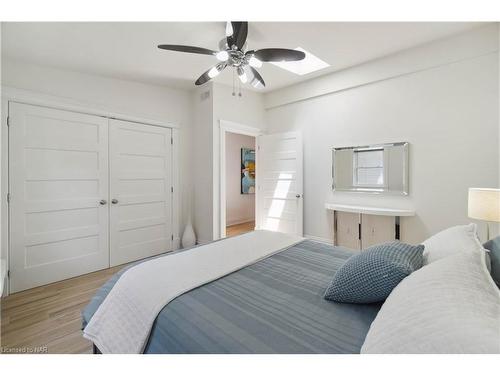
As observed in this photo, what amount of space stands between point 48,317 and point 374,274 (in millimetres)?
2631

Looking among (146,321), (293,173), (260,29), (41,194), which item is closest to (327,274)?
(146,321)

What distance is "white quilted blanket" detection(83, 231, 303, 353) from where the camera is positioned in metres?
1.06

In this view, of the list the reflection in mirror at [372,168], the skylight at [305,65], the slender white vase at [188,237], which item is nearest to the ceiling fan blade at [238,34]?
the skylight at [305,65]

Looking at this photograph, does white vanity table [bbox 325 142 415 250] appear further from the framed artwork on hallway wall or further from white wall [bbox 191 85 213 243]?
the framed artwork on hallway wall

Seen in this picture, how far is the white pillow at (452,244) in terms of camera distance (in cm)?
110

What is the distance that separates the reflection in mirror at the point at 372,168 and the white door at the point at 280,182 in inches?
24.3

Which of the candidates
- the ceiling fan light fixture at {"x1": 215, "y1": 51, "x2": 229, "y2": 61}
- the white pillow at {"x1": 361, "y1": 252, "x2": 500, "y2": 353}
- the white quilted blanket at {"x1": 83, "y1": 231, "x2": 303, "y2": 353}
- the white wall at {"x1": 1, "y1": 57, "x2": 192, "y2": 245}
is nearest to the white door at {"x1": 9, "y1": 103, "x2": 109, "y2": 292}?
the white wall at {"x1": 1, "y1": 57, "x2": 192, "y2": 245}

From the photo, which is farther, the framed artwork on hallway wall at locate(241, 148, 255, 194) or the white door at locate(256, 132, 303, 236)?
the framed artwork on hallway wall at locate(241, 148, 255, 194)

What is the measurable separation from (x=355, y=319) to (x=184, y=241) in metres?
3.24

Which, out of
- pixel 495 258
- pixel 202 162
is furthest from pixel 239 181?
pixel 495 258

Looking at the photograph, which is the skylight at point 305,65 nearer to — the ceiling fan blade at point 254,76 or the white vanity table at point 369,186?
the ceiling fan blade at point 254,76

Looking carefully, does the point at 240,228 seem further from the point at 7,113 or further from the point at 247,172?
the point at 7,113

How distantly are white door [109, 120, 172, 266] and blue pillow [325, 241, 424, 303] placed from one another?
3060mm

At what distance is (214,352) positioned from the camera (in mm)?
818
